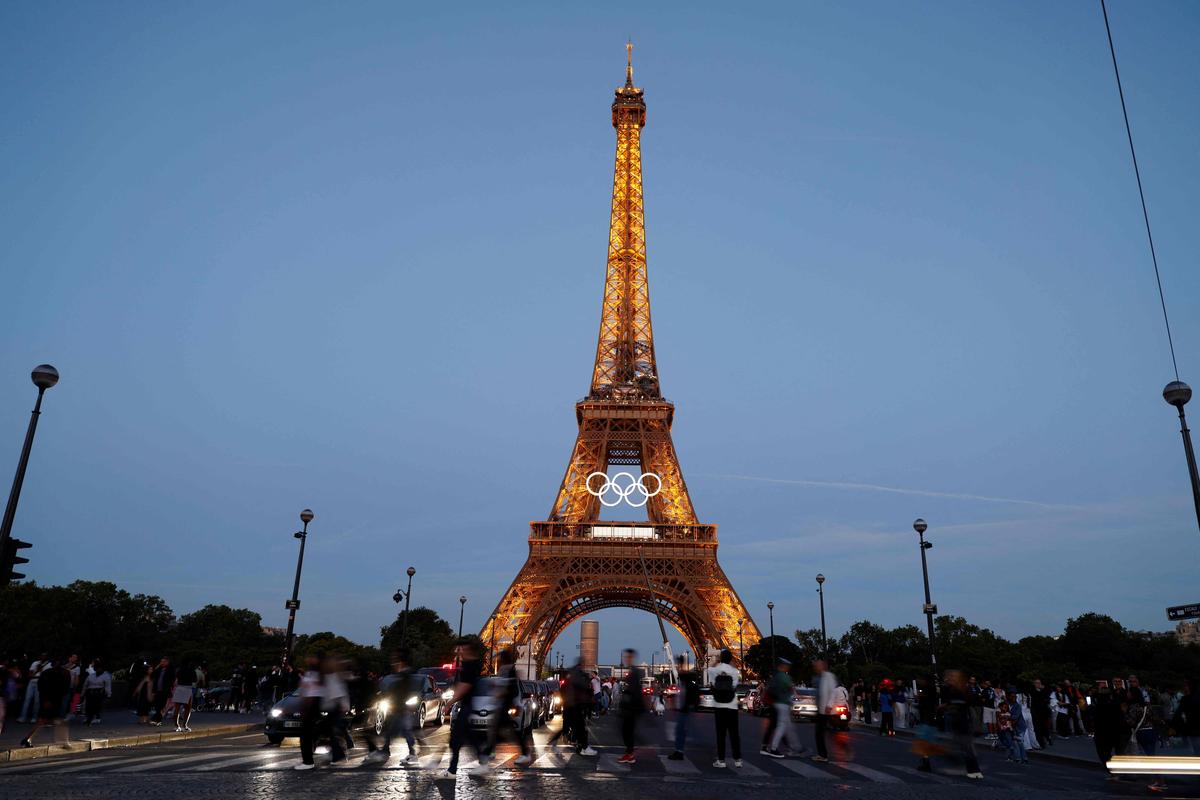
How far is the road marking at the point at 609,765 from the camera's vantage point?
1349 cm

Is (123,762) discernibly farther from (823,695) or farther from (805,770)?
(823,695)

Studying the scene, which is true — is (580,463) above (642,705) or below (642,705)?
above

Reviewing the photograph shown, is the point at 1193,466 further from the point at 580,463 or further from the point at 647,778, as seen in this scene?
Answer: the point at 580,463

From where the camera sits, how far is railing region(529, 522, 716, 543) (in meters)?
56.7

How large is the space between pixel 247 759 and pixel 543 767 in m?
5.00

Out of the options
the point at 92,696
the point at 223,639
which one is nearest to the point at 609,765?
the point at 92,696

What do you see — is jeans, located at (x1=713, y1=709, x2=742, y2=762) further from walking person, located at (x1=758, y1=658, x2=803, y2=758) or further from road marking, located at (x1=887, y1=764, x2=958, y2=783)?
road marking, located at (x1=887, y1=764, x2=958, y2=783)

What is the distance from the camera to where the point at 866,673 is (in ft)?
251

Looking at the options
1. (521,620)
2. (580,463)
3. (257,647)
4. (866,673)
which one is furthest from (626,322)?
(257,647)

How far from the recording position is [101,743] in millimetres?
16781

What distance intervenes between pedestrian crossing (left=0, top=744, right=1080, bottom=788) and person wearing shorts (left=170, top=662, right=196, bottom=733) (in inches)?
206

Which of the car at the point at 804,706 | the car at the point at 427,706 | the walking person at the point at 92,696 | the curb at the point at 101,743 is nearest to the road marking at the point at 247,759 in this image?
the curb at the point at 101,743

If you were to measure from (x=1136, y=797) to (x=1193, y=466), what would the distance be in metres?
9.13

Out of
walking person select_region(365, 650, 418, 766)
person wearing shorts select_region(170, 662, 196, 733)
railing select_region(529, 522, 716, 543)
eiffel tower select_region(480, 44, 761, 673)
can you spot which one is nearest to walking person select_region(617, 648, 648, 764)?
walking person select_region(365, 650, 418, 766)
